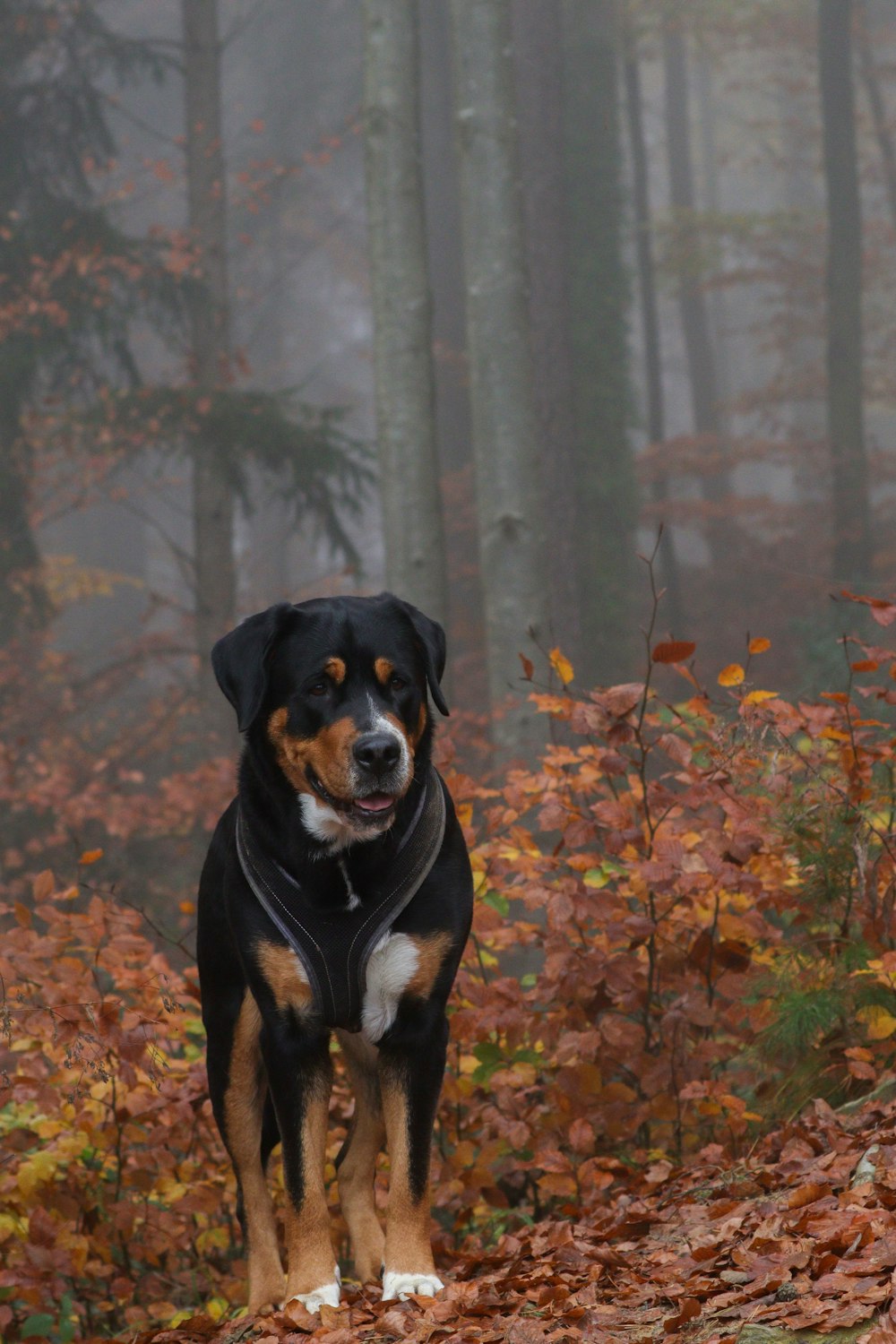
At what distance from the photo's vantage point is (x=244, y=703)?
4.45 meters

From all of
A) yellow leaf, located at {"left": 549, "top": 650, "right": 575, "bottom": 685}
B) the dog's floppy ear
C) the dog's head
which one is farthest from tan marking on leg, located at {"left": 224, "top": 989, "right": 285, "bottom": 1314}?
yellow leaf, located at {"left": 549, "top": 650, "right": 575, "bottom": 685}

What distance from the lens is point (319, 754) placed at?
4.32 meters

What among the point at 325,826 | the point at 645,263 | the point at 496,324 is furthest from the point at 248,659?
the point at 645,263

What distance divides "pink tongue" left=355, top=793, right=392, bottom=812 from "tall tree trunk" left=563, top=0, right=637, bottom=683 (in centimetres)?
1420

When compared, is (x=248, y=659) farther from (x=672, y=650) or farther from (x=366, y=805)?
(x=672, y=650)

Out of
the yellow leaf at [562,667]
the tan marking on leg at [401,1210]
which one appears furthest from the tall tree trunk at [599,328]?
the tan marking on leg at [401,1210]

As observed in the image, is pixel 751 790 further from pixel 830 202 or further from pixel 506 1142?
pixel 830 202

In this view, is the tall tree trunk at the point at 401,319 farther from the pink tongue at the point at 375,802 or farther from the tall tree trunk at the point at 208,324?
the pink tongue at the point at 375,802

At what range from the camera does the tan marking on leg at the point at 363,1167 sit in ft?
15.9

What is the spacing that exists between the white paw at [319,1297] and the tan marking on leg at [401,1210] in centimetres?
17

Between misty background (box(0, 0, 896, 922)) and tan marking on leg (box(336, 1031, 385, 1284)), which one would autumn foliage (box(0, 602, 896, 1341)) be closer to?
tan marking on leg (box(336, 1031, 385, 1284))

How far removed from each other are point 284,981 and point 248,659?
96 centimetres

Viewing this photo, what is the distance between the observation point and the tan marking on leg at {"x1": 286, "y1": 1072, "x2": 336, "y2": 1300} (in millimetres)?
4344

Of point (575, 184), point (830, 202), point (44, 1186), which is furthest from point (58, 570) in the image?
point (44, 1186)
